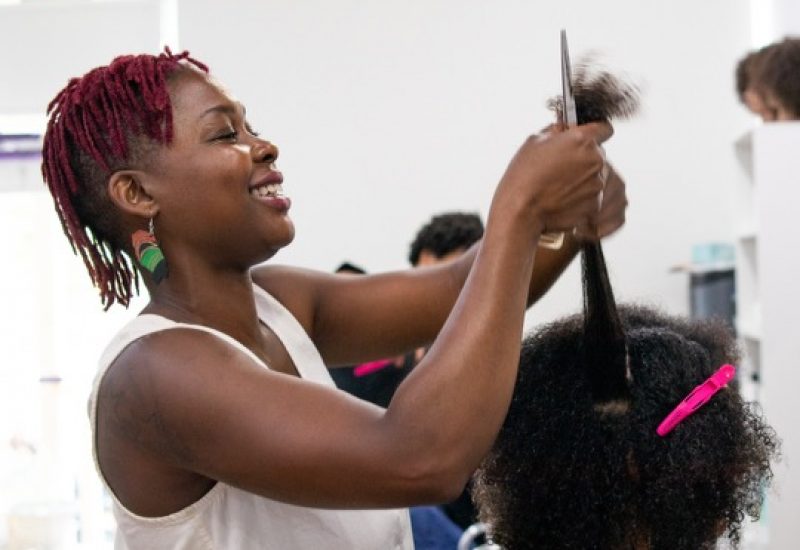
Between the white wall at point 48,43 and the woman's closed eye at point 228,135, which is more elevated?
the white wall at point 48,43

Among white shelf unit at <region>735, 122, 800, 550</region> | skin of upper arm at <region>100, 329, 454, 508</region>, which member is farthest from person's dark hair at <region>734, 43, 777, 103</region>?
skin of upper arm at <region>100, 329, 454, 508</region>

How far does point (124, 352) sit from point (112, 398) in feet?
0.15

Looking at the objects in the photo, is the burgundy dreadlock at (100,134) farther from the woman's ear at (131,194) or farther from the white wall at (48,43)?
the white wall at (48,43)

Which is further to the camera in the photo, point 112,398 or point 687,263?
point 687,263

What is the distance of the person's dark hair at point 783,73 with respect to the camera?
325cm

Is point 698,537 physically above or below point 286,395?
below

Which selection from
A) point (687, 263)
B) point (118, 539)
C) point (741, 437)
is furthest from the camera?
point (687, 263)

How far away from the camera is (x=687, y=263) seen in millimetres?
4387

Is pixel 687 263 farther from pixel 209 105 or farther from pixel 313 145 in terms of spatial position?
pixel 209 105

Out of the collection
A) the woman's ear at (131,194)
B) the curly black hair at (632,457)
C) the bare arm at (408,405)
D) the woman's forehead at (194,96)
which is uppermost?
the woman's forehead at (194,96)

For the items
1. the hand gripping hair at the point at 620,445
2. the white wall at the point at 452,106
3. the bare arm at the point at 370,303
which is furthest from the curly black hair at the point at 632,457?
the white wall at the point at 452,106

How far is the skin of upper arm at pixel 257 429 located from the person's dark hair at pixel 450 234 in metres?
2.17

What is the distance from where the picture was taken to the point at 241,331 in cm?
123

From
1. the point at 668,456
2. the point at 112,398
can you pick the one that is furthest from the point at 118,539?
the point at 668,456
